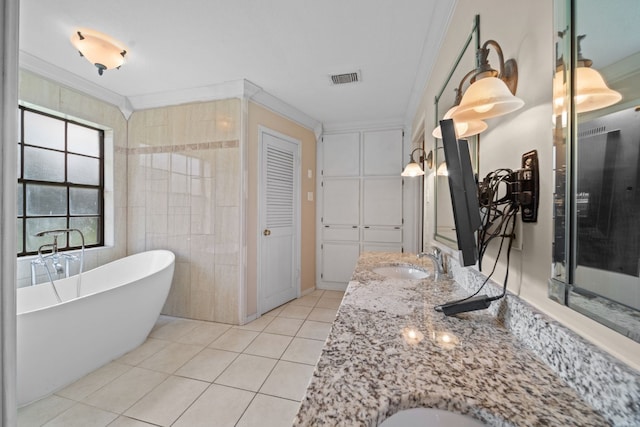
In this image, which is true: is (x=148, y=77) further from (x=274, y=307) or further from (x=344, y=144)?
(x=274, y=307)

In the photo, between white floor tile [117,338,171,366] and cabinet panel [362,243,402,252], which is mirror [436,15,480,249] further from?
white floor tile [117,338,171,366]

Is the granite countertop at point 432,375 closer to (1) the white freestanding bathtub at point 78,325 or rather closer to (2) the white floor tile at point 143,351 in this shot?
(1) the white freestanding bathtub at point 78,325

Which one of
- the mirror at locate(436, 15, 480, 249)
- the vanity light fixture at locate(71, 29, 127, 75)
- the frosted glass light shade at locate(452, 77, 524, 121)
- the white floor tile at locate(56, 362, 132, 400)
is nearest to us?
the frosted glass light shade at locate(452, 77, 524, 121)

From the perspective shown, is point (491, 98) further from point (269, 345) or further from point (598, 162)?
point (269, 345)

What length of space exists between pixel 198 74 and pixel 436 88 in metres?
2.19

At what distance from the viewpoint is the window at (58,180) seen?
2236 mm

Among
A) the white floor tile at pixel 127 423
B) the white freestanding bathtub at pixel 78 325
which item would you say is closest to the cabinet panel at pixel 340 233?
the white freestanding bathtub at pixel 78 325

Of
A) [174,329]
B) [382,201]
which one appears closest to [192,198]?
[174,329]

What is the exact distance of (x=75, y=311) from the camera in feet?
5.33

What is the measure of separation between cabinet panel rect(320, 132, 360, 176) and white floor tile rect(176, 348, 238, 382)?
2639 millimetres

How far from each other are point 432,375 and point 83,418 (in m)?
2.08

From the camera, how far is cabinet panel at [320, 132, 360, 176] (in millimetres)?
3650

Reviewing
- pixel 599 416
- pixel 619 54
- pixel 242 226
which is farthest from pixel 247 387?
pixel 619 54

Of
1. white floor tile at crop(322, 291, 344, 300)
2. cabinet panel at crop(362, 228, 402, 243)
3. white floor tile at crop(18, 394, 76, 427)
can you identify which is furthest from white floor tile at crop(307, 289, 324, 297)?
white floor tile at crop(18, 394, 76, 427)
